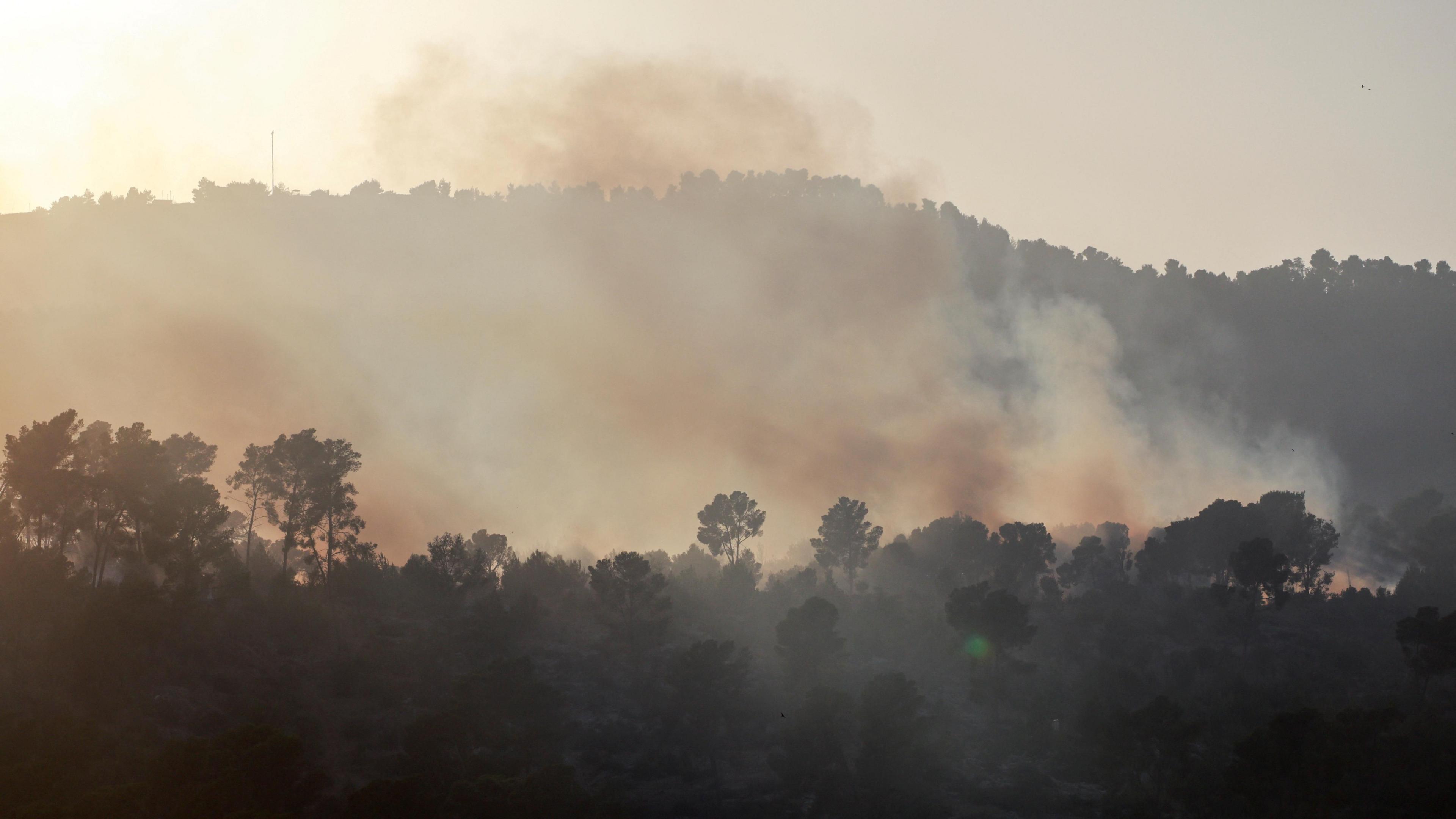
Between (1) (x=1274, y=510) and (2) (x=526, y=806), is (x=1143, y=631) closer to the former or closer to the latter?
(1) (x=1274, y=510)

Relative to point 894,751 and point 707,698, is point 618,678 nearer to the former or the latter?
point 707,698

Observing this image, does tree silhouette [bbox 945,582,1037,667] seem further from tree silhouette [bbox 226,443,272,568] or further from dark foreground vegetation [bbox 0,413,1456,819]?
tree silhouette [bbox 226,443,272,568]

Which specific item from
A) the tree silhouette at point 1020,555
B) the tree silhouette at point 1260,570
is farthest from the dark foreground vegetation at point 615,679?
Answer: the tree silhouette at point 1020,555

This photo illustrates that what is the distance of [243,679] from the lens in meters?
96.6

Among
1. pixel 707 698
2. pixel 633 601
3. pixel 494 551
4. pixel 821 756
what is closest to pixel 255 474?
pixel 494 551

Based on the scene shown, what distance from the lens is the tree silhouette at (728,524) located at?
15300 cm

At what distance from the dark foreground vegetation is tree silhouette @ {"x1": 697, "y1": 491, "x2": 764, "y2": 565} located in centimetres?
760

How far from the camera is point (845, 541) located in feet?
498

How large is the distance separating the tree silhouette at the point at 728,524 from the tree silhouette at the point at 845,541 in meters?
9.03

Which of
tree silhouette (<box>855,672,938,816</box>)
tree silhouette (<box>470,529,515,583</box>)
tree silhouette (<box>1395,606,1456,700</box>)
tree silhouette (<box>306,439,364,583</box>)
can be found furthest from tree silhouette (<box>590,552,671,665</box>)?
tree silhouette (<box>1395,606,1456,700</box>)

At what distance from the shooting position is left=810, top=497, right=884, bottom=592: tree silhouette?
15125 centimetres

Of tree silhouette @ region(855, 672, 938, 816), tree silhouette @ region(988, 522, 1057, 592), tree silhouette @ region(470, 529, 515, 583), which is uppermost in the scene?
tree silhouette @ region(470, 529, 515, 583)

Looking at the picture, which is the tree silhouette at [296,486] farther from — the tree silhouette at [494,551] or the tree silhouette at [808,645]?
the tree silhouette at [808,645]

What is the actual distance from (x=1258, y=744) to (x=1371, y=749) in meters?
12.6
